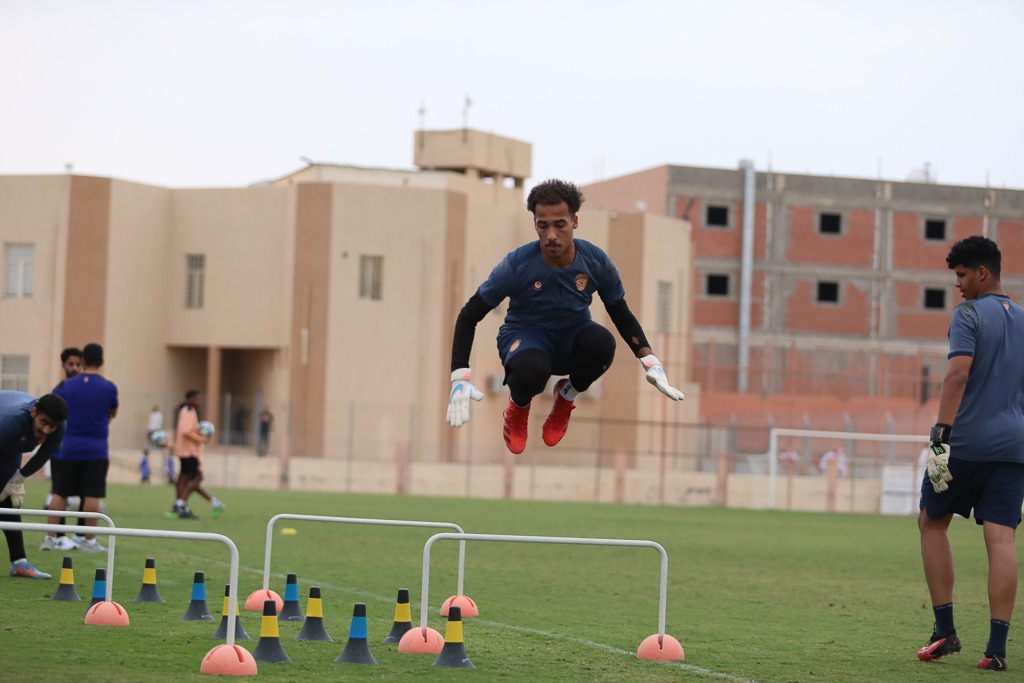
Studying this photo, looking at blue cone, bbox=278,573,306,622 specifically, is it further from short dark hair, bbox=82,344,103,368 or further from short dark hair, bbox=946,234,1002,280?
short dark hair, bbox=82,344,103,368

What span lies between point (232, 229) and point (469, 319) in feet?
145

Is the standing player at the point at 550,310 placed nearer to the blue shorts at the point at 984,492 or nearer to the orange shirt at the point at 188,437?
the blue shorts at the point at 984,492

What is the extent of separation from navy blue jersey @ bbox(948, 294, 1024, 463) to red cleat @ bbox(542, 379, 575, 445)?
265 centimetres

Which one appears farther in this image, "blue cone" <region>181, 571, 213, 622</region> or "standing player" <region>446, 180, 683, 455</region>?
"blue cone" <region>181, 571, 213, 622</region>

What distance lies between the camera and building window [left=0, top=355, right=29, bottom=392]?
165 ft

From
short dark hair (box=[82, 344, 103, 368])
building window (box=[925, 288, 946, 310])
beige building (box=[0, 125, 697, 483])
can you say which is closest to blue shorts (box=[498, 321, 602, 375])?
short dark hair (box=[82, 344, 103, 368])

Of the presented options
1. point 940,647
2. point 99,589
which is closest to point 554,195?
point 940,647

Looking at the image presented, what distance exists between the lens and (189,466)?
2350cm

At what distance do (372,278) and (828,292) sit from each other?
104ft

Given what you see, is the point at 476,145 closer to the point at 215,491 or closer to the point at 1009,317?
the point at 215,491

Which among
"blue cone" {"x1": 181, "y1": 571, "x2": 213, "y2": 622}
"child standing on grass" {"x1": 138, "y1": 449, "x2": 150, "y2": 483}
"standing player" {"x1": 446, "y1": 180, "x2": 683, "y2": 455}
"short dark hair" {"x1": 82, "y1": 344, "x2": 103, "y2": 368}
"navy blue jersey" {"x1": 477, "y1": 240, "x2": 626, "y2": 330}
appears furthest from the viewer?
"child standing on grass" {"x1": 138, "y1": 449, "x2": 150, "y2": 483}

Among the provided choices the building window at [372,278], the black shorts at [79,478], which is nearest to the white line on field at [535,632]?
the black shorts at [79,478]

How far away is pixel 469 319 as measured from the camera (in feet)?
30.2

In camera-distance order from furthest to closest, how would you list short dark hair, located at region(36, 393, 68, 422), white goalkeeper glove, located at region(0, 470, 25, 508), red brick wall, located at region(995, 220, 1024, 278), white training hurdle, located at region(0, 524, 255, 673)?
red brick wall, located at region(995, 220, 1024, 278) → white goalkeeper glove, located at region(0, 470, 25, 508) → short dark hair, located at region(36, 393, 68, 422) → white training hurdle, located at region(0, 524, 255, 673)
